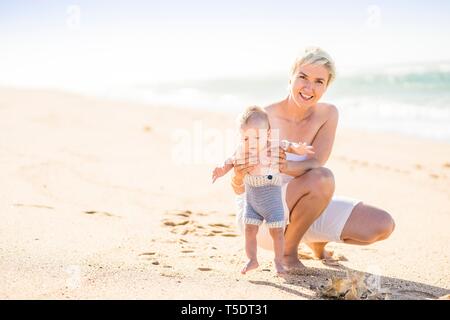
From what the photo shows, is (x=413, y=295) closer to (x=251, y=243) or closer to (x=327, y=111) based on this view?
(x=251, y=243)

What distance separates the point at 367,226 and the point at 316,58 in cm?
114

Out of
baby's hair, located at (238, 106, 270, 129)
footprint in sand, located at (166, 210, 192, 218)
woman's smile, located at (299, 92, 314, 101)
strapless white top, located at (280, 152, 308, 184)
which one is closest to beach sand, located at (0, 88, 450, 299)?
footprint in sand, located at (166, 210, 192, 218)

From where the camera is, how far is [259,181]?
331 centimetres

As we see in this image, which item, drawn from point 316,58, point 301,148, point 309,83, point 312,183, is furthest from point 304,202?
point 316,58

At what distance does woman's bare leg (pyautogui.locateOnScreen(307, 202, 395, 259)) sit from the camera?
12.3ft

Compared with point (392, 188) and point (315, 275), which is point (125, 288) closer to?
point (315, 275)

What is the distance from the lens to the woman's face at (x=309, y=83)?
362cm

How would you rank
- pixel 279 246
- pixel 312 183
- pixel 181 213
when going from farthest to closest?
pixel 181 213 → pixel 312 183 → pixel 279 246

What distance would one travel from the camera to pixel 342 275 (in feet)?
11.7

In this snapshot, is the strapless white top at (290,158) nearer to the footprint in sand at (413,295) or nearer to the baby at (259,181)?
the baby at (259,181)

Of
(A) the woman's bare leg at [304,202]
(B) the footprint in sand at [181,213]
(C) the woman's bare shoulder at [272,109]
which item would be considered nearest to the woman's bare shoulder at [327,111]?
(C) the woman's bare shoulder at [272,109]

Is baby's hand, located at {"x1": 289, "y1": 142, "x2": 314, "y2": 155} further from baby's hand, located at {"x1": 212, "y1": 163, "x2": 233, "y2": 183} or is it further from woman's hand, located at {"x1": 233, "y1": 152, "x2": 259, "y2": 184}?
baby's hand, located at {"x1": 212, "y1": 163, "x2": 233, "y2": 183}

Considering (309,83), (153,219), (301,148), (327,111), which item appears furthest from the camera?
(153,219)
